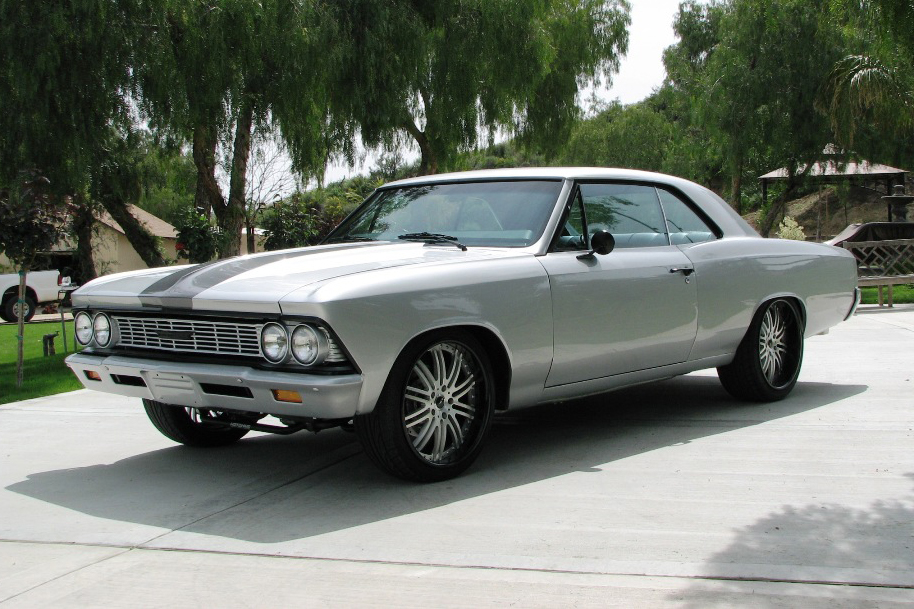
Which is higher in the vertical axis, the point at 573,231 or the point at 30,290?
the point at 573,231

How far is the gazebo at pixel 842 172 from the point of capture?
1205 inches

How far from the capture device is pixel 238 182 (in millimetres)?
17172

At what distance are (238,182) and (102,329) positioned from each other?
1204cm

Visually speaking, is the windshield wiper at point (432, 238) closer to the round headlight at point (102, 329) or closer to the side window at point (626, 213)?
the side window at point (626, 213)

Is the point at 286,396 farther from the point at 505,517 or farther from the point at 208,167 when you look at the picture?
the point at 208,167

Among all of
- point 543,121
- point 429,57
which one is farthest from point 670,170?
point 429,57

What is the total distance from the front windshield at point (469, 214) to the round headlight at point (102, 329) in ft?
5.24

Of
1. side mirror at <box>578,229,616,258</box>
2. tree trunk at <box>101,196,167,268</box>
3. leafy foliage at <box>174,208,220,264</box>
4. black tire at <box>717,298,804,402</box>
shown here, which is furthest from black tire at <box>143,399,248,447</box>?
tree trunk at <box>101,196,167,268</box>

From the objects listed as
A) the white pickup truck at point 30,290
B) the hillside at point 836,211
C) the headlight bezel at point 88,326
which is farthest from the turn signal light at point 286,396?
the hillside at point 836,211

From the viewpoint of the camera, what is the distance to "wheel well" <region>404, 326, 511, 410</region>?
17.1ft

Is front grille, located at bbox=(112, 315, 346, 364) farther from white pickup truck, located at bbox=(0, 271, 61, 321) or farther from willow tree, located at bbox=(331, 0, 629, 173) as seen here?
white pickup truck, located at bbox=(0, 271, 61, 321)

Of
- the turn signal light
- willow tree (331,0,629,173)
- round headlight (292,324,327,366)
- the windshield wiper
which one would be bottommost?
the turn signal light

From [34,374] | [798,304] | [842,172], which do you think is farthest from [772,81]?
[798,304]

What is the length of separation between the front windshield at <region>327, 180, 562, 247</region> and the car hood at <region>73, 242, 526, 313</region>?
0.25 metres
